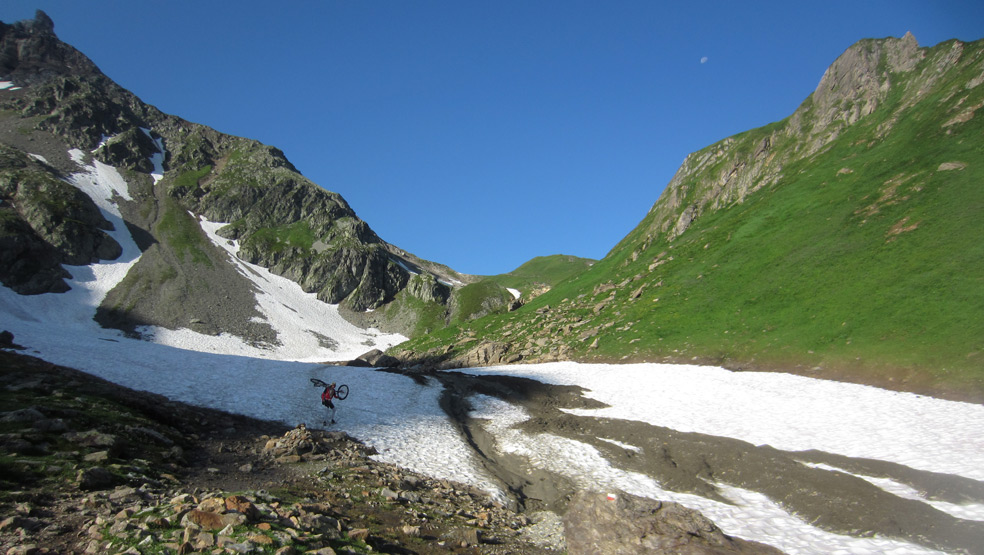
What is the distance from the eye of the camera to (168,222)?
139 meters

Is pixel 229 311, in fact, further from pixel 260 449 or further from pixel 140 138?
pixel 140 138

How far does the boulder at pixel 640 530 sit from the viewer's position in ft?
38.5

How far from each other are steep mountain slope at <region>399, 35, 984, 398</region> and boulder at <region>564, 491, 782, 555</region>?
2804cm

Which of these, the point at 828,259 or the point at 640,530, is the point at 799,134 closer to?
the point at 828,259

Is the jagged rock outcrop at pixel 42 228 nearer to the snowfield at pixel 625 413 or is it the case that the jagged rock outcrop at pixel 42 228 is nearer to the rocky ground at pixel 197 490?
the snowfield at pixel 625 413

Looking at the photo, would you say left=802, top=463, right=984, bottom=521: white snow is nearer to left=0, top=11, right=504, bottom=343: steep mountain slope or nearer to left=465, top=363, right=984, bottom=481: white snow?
left=465, top=363, right=984, bottom=481: white snow

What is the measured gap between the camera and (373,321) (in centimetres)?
14125

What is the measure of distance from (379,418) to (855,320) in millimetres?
40908

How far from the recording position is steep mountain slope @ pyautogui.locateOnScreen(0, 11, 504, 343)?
100500mm

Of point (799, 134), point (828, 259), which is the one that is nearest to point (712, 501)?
point (828, 259)

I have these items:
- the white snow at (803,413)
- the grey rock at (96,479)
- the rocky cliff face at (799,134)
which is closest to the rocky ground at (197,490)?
the grey rock at (96,479)

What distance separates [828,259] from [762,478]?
3700 cm

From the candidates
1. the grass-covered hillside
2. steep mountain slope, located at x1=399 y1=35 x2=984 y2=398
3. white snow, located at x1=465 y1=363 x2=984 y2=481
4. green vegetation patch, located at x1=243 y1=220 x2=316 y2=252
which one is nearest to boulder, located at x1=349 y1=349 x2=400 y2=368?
steep mountain slope, located at x1=399 y1=35 x2=984 y2=398

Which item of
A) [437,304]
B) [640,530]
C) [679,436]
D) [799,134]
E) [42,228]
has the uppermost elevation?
[799,134]
